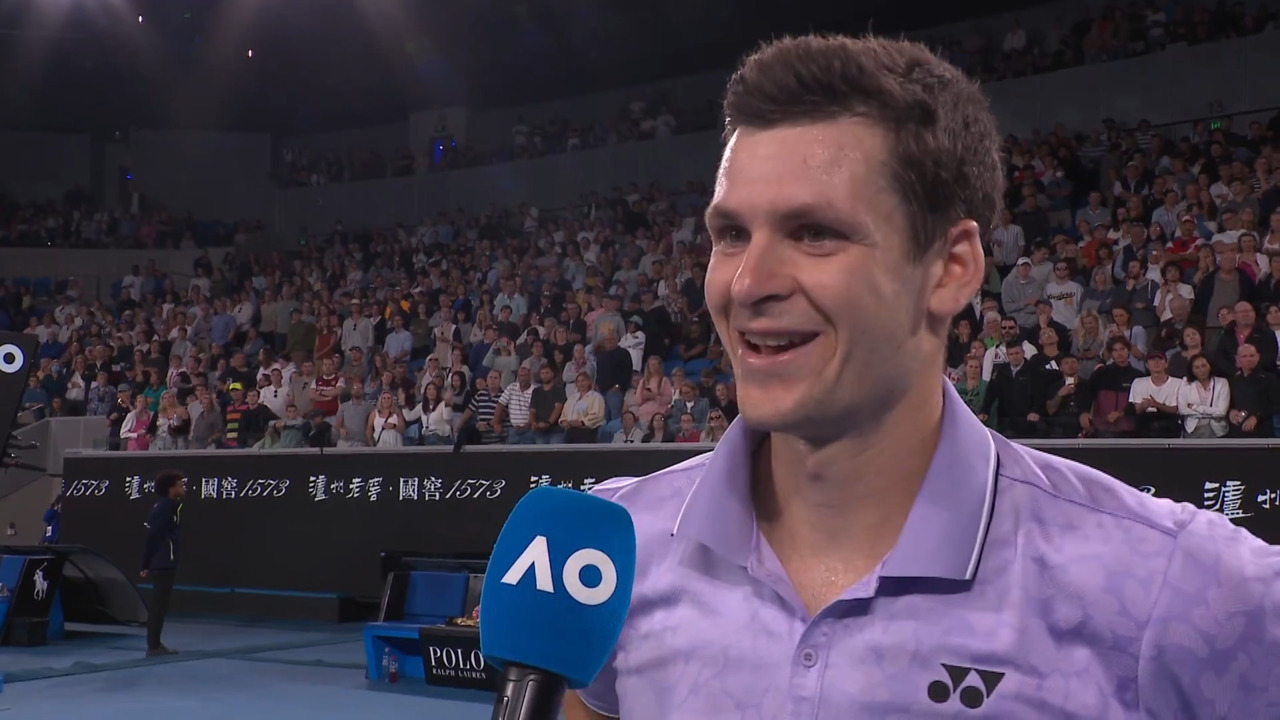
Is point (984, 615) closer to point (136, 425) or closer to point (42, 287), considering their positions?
point (136, 425)

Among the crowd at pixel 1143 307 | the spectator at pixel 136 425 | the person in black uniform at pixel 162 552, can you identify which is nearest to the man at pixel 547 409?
the person in black uniform at pixel 162 552

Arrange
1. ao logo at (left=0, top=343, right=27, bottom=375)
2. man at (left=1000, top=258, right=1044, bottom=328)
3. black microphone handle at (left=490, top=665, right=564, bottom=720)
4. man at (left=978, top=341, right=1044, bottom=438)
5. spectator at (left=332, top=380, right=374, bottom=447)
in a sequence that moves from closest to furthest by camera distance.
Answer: black microphone handle at (left=490, top=665, right=564, bottom=720)
ao logo at (left=0, top=343, right=27, bottom=375)
man at (left=978, top=341, right=1044, bottom=438)
man at (left=1000, top=258, right=1044, bottom=328)
spectator at (left=332, top=380, right=374, bottom=447)

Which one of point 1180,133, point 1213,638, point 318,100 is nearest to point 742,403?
point 1213,638

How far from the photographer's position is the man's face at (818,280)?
1.53 meters

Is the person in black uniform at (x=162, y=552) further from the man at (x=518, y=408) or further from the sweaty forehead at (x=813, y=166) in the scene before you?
the sweaty forehead at (x=813, y=166)

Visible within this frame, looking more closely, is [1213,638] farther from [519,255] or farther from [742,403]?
[519,255]

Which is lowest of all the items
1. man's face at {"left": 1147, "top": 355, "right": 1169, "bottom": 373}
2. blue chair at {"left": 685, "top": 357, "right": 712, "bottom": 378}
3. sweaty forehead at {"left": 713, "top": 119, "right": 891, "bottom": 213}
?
blue chair at {"left": 685, "top": 357, "right": 712, "bottom": 378}

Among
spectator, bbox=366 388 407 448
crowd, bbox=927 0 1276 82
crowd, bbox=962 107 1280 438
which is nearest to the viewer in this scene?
crowd, bbox=962 107 1280 438

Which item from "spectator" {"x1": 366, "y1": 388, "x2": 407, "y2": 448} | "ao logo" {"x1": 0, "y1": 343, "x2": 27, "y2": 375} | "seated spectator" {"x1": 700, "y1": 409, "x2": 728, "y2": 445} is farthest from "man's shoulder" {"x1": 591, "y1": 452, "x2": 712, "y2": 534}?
"spectator" {"x1": 366, "y1": 388, "x2": 407, "y2": 448}

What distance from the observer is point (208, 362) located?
18188 millimetres

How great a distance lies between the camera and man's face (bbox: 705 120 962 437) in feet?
5.02

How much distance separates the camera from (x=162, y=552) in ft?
36.8

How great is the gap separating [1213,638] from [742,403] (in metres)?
0.58

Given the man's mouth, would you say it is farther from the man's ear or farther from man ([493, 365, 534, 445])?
man ([493, 365, 534, 445])
